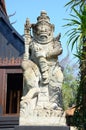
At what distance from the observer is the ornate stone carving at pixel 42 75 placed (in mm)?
6977

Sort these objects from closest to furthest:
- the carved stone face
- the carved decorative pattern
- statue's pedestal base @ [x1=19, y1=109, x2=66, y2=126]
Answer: statue's pedestal base @ [x1=19, y1=109, x2=66, y2=126] < the carved stone face < the carved decorative pattern

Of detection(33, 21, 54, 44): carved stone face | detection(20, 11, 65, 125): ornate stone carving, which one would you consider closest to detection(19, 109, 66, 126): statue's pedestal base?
detection(20, 11, 65, 125): ornate stone carving

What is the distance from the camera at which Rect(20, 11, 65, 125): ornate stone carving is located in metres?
6.98

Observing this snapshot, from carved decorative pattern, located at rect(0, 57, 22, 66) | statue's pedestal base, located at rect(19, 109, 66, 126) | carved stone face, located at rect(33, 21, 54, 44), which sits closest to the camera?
statue's pedestal base, located at rect(19, 109, 66, 126)

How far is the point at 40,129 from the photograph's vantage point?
22.4 ft

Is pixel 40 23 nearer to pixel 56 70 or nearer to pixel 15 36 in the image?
pixel 56 70

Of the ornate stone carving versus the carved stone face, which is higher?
the carved stone face

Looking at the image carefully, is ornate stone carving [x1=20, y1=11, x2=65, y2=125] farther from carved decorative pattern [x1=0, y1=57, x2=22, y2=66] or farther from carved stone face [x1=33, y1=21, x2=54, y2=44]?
carved decorative pattern [x1=0, y1=57, x2=22, y2=66]

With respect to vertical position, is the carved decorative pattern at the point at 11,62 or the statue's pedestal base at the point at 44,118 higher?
the carved decorative pattern at the point at 11,62

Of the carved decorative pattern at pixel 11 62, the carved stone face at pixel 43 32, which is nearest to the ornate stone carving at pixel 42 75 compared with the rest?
the carved stone face at pixel 43 32

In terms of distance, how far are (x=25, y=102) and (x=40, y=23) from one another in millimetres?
1641

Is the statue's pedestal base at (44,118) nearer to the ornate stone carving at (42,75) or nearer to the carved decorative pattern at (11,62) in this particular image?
the ornate stone carving at (42,75)

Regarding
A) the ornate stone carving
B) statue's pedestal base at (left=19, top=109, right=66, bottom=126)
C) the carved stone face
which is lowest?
statue's pedestal base at (left=19, top=109, right=66, bottom=126)

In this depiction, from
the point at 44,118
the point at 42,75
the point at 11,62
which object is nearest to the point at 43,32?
the point at 42,75
